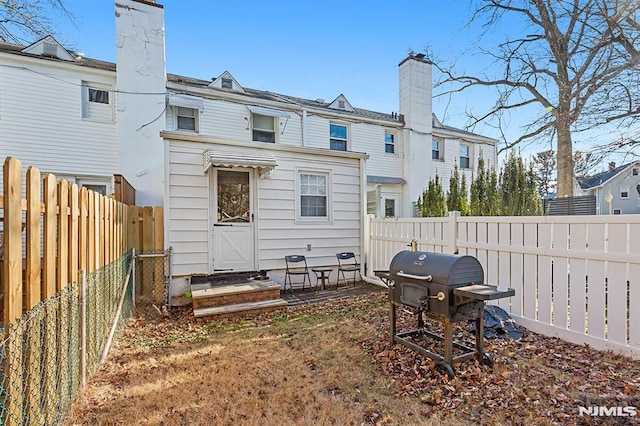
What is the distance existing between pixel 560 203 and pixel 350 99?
9354 millimetres

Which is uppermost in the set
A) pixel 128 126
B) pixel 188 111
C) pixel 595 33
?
pixel 595 33

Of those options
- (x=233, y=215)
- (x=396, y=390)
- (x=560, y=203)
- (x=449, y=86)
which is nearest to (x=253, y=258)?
(x=233, y=215)

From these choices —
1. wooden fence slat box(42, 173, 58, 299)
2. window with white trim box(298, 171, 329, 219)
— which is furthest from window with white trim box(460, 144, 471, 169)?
wooden fence slat box(42, 173, 58, 299)

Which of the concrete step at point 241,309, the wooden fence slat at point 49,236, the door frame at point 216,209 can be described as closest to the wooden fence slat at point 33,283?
the wooden fence slat at point 49,236

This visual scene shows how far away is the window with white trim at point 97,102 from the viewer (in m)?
9.48

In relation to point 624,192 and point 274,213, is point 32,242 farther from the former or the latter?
point 624,192

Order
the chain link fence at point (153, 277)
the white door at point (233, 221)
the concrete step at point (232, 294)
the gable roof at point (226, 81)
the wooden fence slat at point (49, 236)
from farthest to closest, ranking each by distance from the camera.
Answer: the gable roof at point (226, 81)
the white door at point (233, 221)
the chain link fence at point (153, 277)
the concrete step at point (232, 294)
the wooden fence slat at point (49, 236)

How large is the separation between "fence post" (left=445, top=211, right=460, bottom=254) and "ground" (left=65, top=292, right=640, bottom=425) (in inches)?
56.0

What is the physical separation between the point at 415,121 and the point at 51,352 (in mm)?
13691

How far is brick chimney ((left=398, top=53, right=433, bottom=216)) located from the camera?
1340cm

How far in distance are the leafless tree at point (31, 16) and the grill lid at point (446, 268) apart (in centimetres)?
736

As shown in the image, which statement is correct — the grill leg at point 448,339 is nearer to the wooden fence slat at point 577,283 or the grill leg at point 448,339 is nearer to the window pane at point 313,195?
the wooden fence slat at point 577,283

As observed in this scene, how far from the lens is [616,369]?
3.15 meters

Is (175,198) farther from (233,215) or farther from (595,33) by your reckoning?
(595,33)
